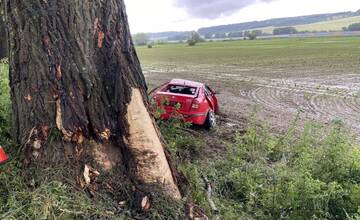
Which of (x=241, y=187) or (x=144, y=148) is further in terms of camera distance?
(x=241, y=187)

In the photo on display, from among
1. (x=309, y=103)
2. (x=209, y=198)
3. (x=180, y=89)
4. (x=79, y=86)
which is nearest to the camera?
(x=79, y=86)

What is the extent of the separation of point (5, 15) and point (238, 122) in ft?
27.0

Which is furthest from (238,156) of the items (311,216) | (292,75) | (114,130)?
(292,75)

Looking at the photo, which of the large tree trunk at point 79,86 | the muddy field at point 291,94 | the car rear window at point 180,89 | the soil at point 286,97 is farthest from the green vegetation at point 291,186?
the car rear window at point 180,89

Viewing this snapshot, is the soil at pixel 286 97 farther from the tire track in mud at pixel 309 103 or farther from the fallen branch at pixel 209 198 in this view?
the fallen branch at pixel 209 198

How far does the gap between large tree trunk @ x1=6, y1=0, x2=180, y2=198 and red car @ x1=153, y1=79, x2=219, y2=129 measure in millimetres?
5009

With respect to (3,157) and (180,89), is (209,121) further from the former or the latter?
(3,157)

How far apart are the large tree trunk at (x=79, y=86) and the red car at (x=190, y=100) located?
5.01 metres

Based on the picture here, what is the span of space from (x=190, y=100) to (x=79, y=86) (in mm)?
6034

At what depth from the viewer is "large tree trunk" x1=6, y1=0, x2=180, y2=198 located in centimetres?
359

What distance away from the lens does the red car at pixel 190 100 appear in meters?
9.55

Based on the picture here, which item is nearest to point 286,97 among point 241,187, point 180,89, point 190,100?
point 180,89

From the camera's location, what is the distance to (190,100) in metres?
9.60

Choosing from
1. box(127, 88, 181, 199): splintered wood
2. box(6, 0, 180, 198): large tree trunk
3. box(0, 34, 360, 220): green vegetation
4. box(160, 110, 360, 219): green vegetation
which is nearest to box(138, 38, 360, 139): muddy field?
box(0, 34, 360, 220): green vegetation
